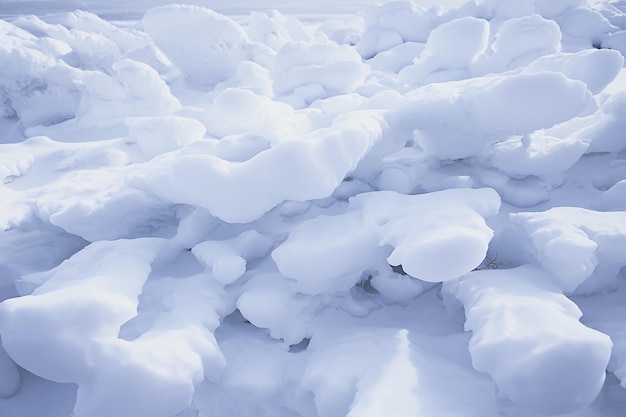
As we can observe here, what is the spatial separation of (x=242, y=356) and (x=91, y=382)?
548 millimetres

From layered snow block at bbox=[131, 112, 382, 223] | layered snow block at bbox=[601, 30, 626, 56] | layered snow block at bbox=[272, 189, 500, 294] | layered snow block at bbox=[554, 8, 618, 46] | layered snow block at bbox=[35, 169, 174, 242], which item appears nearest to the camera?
layered snow block at bbox=[272, 189, 500, 294]

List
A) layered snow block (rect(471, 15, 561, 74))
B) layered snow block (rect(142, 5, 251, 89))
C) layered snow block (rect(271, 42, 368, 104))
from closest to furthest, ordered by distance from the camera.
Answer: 1. layered snow block (rect(271, 42, 368, 104))
2. layered snow block (rect(471, 15, 561, 74))
3. layered snow block (rect(142, 5, 251, 89))

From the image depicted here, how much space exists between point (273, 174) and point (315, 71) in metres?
2.04

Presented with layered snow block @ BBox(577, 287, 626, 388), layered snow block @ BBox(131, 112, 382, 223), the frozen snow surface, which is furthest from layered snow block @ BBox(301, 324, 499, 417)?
layered snow block @ BBox(131, 112, 382, 223)

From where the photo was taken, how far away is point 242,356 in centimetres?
161

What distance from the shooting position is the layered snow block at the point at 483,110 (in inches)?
64.4

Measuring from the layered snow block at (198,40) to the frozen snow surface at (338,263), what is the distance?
87.8 inches

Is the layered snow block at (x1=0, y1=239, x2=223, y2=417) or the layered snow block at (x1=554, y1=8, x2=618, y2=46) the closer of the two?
the layered snow block at (x1=0, y1=239, x2=223, y2=417)

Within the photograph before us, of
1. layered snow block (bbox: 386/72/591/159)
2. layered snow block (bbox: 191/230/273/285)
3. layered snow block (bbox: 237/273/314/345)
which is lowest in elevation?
layered snow block (bbox: 237/273/314/345)

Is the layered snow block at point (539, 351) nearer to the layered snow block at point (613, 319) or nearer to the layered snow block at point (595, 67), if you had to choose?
the layered snow block at point (613, 319)

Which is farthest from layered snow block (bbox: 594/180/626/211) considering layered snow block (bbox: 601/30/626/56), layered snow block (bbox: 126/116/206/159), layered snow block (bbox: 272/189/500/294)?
layered snow block (bbox: 601/30/626/56)

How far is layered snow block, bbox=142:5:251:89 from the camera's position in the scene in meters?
4.58

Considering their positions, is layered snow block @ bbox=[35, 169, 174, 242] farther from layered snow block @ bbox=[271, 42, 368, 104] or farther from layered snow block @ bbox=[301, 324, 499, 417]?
layered snow block @ bbox=[271, 42, 368, 104]

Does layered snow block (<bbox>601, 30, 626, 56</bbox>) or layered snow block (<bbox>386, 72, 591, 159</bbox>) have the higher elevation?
layered snow block (<bbox>386, 72, 591, 159</bbox>)
